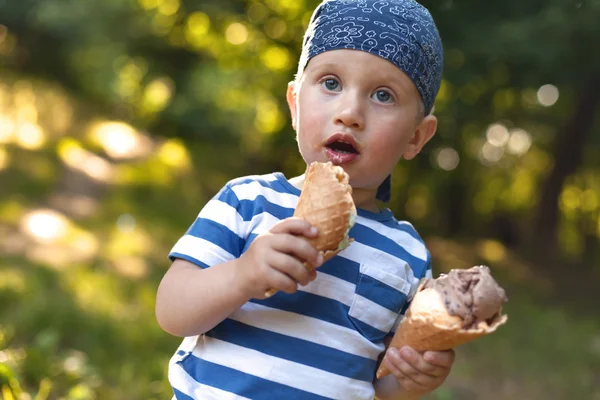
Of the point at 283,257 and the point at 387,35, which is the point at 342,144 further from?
the point at 283,257

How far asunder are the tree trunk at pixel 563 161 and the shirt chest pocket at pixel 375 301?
8.60 metres

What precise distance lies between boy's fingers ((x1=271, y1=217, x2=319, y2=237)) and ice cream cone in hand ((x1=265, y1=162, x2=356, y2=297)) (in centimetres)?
2

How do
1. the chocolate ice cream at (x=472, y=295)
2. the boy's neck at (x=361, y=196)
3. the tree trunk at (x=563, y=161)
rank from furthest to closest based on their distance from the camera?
the tree trunk at (x=563, y=161) < the boy's neck at (x=361, y=196) < the chocolate ice cream at (x=472, y=295)

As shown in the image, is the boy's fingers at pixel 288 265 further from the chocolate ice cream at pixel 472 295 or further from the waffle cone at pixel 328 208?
the chocolate ice cream at pixel 472 295

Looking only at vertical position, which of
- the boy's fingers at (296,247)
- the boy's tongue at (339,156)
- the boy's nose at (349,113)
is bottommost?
the boy's fingers at (296,247)

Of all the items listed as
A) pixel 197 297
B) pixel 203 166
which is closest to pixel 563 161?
pixel 203 166

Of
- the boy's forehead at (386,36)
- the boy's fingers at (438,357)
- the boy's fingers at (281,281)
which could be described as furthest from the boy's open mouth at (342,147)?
the boy's fingers at (438,357)

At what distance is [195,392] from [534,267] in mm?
9618

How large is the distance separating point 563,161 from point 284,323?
9.95 metres

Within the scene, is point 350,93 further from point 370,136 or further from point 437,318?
point 437,318

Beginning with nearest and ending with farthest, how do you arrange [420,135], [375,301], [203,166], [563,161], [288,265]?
1. [288,265]
2. [375,301]
3. [420,135]
4. [203,166]
5. [563,161]

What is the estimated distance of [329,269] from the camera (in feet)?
6.43

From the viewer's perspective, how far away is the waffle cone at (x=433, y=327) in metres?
1.63

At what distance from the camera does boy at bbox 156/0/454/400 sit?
1853 millimetres
